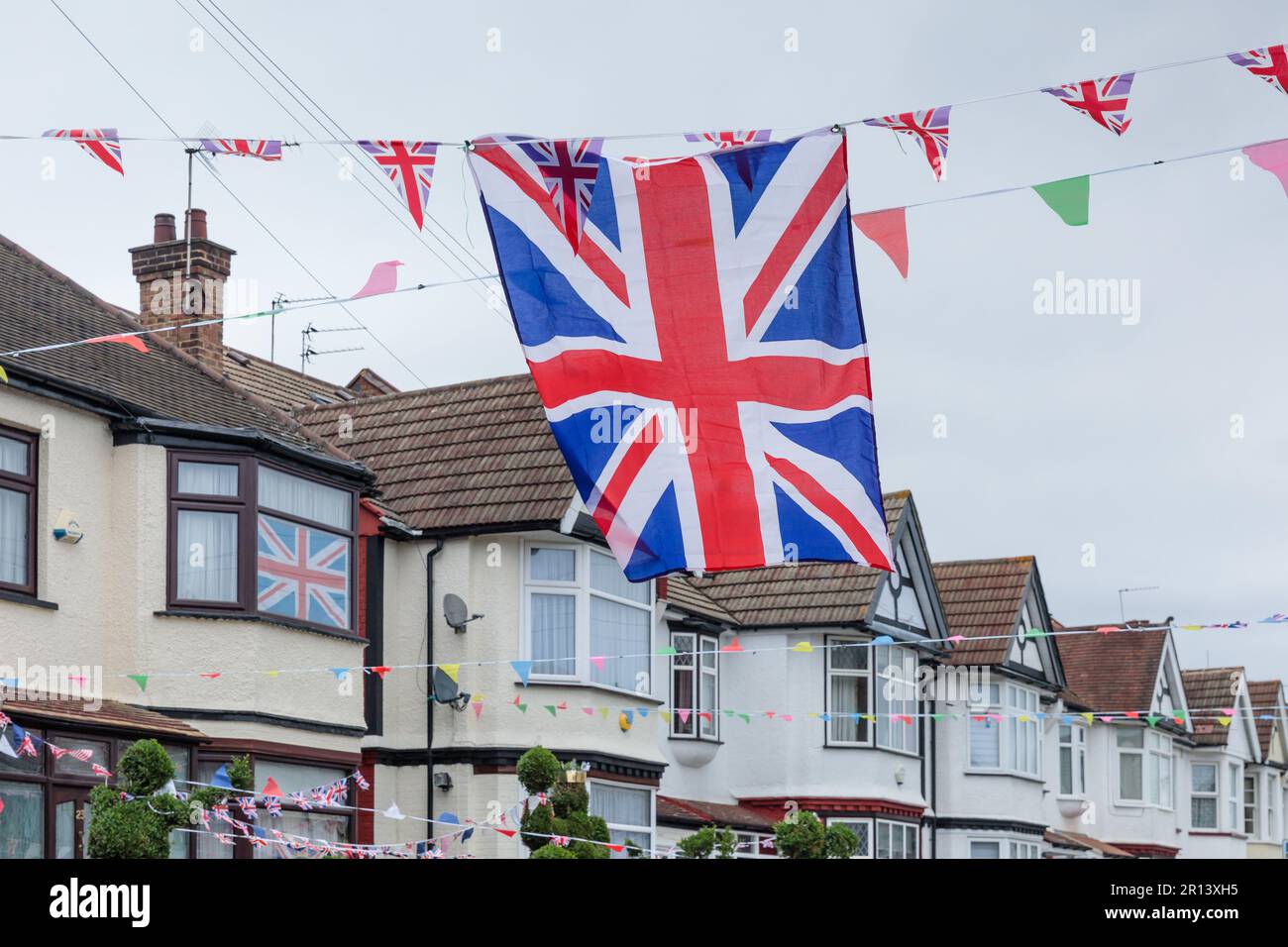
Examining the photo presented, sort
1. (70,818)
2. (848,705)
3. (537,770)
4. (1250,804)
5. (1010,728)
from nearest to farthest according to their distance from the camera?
(70,818), (537,770), (848,705), (1010,728), (1250,804)

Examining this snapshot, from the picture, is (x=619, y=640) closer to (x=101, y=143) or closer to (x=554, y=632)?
(x=554, y=632)

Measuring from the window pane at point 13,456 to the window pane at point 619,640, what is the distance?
798cm

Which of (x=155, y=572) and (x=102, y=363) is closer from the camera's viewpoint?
(x=155, y=572)

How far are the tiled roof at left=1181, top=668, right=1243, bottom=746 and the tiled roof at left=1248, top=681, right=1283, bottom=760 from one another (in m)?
3.01

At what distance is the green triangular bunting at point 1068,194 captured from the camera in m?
9.96

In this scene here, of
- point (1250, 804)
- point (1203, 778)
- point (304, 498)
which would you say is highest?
point (304, 498)

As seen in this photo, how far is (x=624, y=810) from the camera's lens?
76.6 ft

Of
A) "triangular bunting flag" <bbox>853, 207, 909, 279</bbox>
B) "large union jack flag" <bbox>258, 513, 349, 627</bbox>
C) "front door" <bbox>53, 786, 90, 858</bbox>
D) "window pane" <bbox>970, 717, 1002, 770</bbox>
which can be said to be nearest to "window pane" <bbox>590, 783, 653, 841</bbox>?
"large union jack flag" <bbox>258, 513, 349, 627</bbox>

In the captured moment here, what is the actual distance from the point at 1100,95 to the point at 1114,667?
122 ft

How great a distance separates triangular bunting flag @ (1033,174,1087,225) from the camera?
9.96 meters

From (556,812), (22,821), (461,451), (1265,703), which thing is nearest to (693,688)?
(461,451)

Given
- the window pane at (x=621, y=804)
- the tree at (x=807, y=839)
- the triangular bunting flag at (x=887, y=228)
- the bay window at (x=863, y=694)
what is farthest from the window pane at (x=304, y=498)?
A: the bay window at (x=863, y=694)

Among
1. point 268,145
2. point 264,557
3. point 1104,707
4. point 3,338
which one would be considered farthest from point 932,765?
point 268,145
